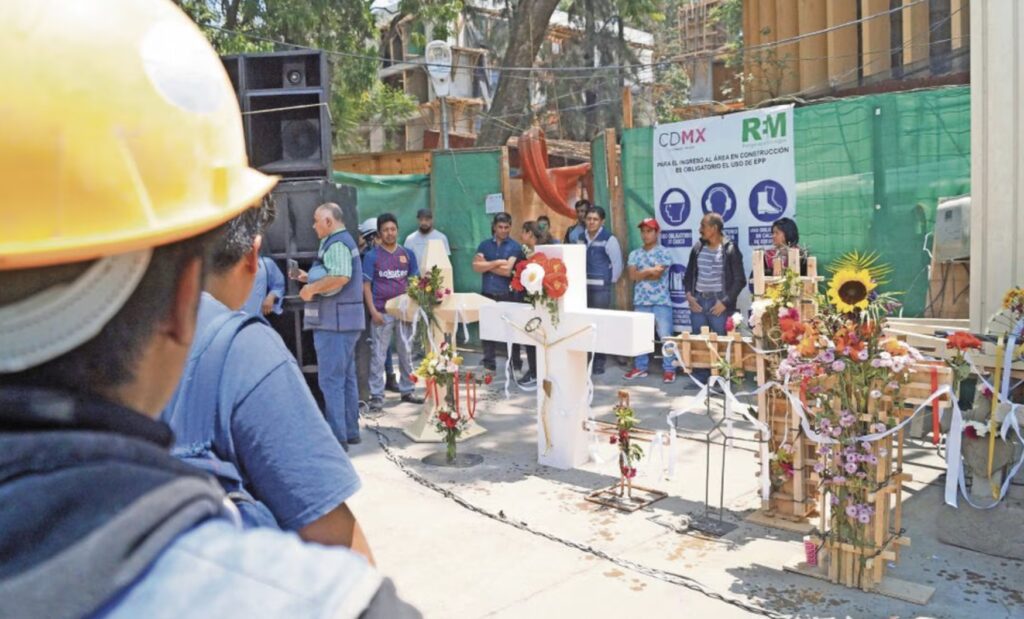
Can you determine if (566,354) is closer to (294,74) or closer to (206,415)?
(294,74)

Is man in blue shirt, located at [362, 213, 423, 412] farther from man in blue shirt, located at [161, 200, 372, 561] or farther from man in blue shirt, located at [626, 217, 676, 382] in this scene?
man in blue shirt, located at [161, 200, 372, 561]

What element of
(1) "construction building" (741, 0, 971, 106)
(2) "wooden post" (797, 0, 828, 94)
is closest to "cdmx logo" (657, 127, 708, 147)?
(1) "construction building" (741, 0, 971, 106)

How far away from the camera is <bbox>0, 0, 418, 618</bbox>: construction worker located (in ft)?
2.13

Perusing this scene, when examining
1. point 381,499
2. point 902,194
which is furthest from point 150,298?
point 902,194

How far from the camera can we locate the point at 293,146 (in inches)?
295

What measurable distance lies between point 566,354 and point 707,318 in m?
2.89

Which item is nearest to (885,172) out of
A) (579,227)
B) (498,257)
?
(579,227)

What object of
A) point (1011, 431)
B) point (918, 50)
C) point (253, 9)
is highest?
point (253, 9)

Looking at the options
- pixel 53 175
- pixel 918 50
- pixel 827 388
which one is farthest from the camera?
pixel 918 50

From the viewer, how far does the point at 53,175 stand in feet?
2.37

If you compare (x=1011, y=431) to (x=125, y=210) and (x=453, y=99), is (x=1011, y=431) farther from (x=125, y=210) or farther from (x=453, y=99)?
(x=453, y=99)

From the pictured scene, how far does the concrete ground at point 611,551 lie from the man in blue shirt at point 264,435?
8.17 ft

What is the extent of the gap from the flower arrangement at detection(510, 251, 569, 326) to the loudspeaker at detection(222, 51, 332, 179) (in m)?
2.51

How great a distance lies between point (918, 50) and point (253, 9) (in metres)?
10.2
